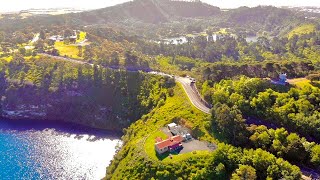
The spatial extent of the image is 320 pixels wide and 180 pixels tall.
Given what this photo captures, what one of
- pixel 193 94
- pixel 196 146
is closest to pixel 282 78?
pixel 193 94

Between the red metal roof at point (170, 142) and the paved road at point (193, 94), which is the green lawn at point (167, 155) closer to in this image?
the red metal roof at point (170, 142)

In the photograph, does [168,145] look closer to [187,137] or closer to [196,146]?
[187,137]

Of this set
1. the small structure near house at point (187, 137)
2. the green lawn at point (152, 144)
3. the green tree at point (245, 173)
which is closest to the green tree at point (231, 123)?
the small structure near house at point (187, 137)

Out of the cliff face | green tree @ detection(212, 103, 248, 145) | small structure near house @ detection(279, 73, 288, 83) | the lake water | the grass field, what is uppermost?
small structure near house @ detection(279, 73, 288, 83)

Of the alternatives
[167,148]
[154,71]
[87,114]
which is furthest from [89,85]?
[167,148]

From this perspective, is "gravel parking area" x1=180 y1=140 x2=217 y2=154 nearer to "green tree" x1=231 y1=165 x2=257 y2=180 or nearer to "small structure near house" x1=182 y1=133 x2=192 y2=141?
"small structure near house" x1=182 y1=133 x2=192 y2=141

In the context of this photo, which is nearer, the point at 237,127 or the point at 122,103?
the point at 237,127

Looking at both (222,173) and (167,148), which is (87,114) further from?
(222,173)

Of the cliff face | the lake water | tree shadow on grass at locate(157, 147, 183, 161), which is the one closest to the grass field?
the cliff face
